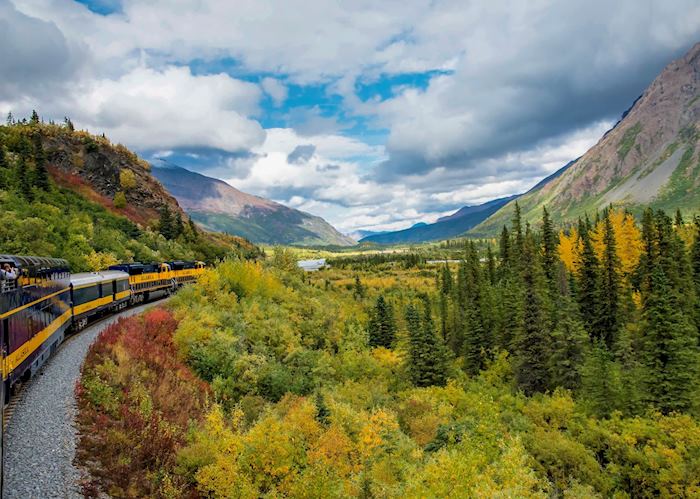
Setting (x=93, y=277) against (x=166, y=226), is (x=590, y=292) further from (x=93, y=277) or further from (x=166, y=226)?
(x=166, y=226)

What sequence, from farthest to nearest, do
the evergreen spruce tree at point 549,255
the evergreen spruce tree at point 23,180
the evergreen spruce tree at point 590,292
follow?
the evergreen spruce tree at point 549,255 < the evergreen spruce tree at point 23,180 < the evergreen spruce tree at point 590,292

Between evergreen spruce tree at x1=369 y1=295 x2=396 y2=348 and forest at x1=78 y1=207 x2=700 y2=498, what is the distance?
0.25 metres

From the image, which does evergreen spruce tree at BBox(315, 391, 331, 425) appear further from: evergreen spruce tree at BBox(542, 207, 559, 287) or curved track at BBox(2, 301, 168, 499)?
evergreen spruce tree at BBox(542, 207, 559, 287)

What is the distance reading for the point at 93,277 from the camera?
35.3m

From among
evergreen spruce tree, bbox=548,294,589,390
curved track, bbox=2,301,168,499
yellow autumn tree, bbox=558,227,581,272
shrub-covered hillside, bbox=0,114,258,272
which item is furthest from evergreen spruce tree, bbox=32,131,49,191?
yellow autumn tree, bbox=558,227,581,272

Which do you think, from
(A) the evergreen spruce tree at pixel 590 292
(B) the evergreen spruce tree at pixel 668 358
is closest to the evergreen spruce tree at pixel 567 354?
(B) the evergreen spruce tree at pixel 668 358

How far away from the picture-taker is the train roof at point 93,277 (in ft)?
106

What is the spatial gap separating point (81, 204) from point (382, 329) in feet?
181

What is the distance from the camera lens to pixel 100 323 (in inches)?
1341

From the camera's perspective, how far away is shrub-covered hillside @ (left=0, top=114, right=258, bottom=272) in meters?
56.4

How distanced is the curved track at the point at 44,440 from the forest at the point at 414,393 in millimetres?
562

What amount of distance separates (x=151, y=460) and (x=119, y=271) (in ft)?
106

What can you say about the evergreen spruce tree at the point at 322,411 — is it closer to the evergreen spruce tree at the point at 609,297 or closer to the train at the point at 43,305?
the train at the point at 43,305

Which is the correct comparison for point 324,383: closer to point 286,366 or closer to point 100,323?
point 286,366
